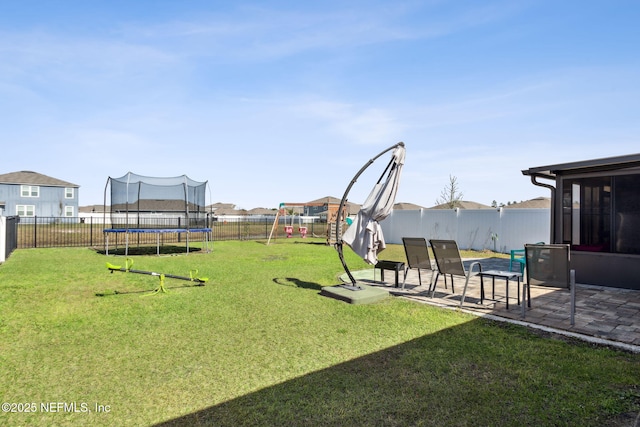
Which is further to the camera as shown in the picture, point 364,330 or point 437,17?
point 437,17

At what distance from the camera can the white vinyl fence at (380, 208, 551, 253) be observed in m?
14.0

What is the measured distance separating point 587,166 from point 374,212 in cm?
484

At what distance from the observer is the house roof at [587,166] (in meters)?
6.57

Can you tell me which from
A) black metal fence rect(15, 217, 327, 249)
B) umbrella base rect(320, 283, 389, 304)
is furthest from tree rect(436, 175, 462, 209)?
umbrella base rect(320, 283, 389, 304)

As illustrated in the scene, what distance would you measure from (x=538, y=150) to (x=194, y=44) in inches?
591

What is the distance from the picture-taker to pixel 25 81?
32.4 feet

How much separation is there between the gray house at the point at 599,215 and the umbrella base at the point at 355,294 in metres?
5.08

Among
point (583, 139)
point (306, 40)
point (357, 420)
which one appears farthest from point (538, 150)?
point (357, 420)

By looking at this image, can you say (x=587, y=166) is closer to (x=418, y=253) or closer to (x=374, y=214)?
(x=418, y=253)

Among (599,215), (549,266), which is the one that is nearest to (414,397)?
(549,266)

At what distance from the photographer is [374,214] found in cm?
640

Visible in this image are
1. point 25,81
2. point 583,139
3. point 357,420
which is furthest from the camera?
point 583,139

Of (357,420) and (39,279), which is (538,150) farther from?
(39,279)

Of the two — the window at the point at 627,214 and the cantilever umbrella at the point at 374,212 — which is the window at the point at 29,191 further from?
the window at the point at 627,214
